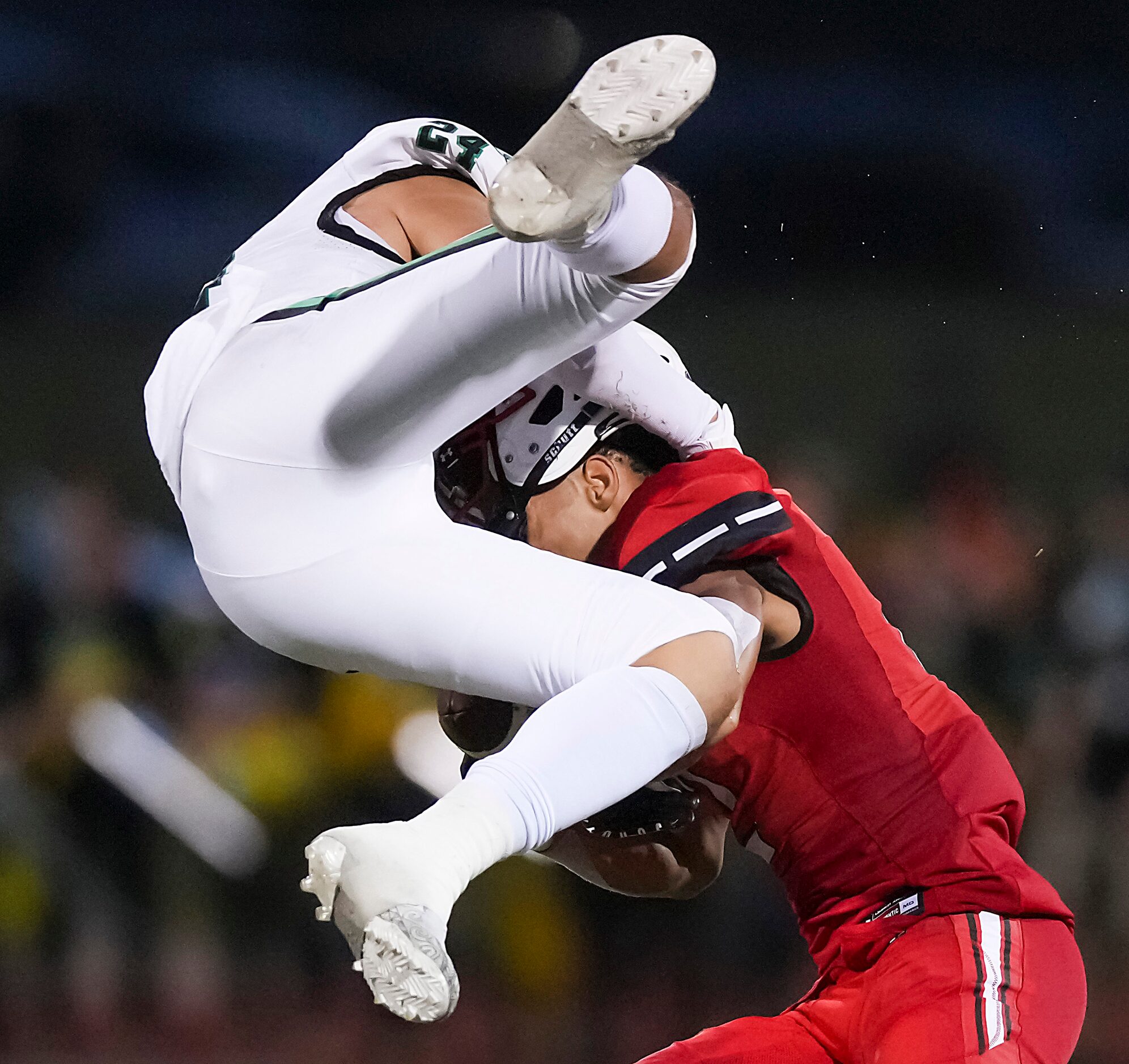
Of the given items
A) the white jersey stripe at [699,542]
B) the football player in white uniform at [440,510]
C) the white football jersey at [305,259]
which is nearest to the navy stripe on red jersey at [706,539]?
the white jersey stripe at [699,542]

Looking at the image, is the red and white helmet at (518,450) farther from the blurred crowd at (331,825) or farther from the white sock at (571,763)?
the blurred crowd at (331,825)

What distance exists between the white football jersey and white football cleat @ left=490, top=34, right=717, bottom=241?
1.07 ft

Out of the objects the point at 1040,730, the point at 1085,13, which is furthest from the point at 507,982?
the point at 1085,13

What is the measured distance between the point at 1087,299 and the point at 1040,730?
137 centimetres

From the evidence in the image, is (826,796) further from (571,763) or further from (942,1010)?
(571,763)

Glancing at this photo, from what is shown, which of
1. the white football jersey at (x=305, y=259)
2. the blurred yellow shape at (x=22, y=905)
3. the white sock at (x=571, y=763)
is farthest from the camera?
the blurred yellow shape at (x=22, y=905)

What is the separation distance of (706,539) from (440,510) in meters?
0.31

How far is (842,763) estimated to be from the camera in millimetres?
1706

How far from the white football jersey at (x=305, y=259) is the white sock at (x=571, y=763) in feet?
1.46

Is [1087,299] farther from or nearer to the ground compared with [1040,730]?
farther from the ground

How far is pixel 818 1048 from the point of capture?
5.43ft

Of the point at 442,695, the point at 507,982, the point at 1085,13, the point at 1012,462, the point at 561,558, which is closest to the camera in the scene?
the point at 561,558

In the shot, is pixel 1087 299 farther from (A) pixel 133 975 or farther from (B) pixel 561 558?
(B) pixel 561 558

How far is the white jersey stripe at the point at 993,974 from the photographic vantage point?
5.07 feet
